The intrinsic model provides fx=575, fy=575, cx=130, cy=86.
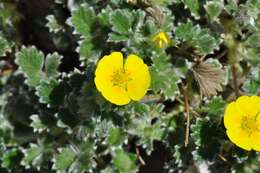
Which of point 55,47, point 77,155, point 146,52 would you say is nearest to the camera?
point 146,52

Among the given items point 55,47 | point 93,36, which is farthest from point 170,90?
point 55,47

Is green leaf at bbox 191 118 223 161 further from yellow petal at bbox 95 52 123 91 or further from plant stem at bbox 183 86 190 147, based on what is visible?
yellow petal at bbox 95 52 123 91

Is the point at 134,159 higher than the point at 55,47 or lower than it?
lower

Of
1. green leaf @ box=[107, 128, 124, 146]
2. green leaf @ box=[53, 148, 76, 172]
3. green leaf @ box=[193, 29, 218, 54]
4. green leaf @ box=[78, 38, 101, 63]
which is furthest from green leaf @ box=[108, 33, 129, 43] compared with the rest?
green leaf @ box=[53, 148, 76, 172]

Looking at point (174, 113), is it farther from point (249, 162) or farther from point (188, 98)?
point (249, 162)

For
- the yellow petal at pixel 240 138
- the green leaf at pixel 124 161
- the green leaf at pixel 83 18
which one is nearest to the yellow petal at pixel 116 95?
the green leaf at pixel 83 18

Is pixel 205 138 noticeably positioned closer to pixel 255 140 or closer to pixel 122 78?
pixel 255 140
